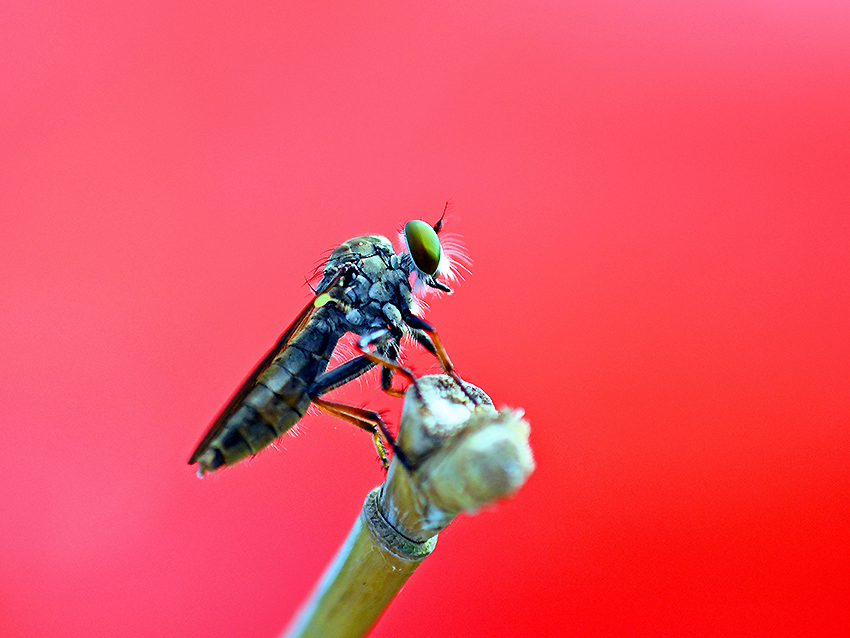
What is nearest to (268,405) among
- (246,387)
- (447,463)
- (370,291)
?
(246,387)

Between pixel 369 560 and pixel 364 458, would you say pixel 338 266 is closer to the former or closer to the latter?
pixel 364 458

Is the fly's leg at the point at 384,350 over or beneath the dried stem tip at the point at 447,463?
over

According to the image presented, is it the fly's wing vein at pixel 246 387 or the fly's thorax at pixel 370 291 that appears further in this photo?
the fly's thorax at pixel 370 291

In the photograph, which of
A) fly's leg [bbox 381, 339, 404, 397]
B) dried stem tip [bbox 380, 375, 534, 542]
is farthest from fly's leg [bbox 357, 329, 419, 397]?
dried stem tip [bbox 380, 375, 534, 542]

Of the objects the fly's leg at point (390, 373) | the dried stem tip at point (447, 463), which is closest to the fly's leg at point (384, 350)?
the fly's leg at point (390, 373)

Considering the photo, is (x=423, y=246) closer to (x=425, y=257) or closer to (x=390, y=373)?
(x=425, y=257)

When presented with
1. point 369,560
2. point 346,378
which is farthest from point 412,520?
point 346,378

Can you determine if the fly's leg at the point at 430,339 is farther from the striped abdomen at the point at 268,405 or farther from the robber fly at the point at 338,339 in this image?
the striped abdomen at the point at 268,405
